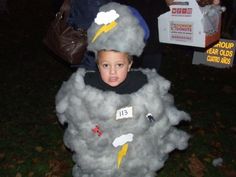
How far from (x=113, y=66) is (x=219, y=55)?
5134 mm

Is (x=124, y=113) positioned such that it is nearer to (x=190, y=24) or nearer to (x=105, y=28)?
(x=105, y=28)

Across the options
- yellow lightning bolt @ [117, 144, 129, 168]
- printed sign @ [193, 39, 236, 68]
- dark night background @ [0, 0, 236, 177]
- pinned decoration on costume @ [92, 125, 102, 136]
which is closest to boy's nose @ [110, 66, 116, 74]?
pinned decoration on costume @ [92, 125, 102, 136]

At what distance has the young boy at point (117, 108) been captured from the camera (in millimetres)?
2564

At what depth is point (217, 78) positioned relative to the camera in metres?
6.93

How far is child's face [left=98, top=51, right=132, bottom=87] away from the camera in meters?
2.62

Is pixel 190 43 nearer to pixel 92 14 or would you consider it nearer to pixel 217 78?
pixel 92 14

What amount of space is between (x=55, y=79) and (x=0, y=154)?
2.44m

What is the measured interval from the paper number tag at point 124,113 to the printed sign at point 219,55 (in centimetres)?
504

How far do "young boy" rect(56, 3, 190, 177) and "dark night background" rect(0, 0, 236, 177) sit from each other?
88 cm

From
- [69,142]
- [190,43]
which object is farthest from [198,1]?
[69,142]

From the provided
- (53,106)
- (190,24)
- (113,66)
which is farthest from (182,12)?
(53,106)

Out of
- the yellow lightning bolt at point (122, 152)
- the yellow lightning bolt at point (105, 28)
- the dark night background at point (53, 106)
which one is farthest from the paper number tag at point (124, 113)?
the dark night background at point (53, 106)

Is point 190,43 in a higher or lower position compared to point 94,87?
lower

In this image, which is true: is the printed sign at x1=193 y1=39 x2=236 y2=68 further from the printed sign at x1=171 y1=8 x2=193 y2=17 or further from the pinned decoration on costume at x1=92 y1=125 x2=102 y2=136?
the pinned decoration on costume at x1=92 y1=125 x2=102 y2=136
